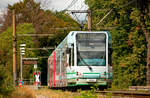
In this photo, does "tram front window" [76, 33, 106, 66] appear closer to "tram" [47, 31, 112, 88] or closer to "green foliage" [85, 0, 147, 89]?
"tram" [47, 31, 112, 88]

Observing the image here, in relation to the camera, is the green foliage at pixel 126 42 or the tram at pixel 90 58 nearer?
the tram at pixel 90 58

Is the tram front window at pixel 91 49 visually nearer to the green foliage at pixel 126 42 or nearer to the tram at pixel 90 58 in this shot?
the tram at pixel 90 58

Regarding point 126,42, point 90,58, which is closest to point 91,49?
point 90,58

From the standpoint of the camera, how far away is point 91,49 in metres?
22.8

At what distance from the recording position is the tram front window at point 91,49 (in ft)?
74.7

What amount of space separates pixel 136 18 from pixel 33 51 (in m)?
25.4

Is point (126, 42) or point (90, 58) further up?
point (126, 42)

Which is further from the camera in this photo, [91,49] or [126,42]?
[126,42]

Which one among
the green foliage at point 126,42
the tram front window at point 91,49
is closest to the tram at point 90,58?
the tram front window at point 91,49

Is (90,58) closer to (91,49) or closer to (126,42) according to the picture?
(91,49)

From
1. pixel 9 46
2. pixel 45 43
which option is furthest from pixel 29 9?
pixel 9 46

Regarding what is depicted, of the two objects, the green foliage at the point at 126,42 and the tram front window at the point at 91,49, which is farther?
the green foliage at the point at 126,42

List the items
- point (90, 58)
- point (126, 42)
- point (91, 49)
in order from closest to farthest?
point (91, 49)
point (90, 58)
point (126, 42)

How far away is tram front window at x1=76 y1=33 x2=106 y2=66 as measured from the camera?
897 inches
